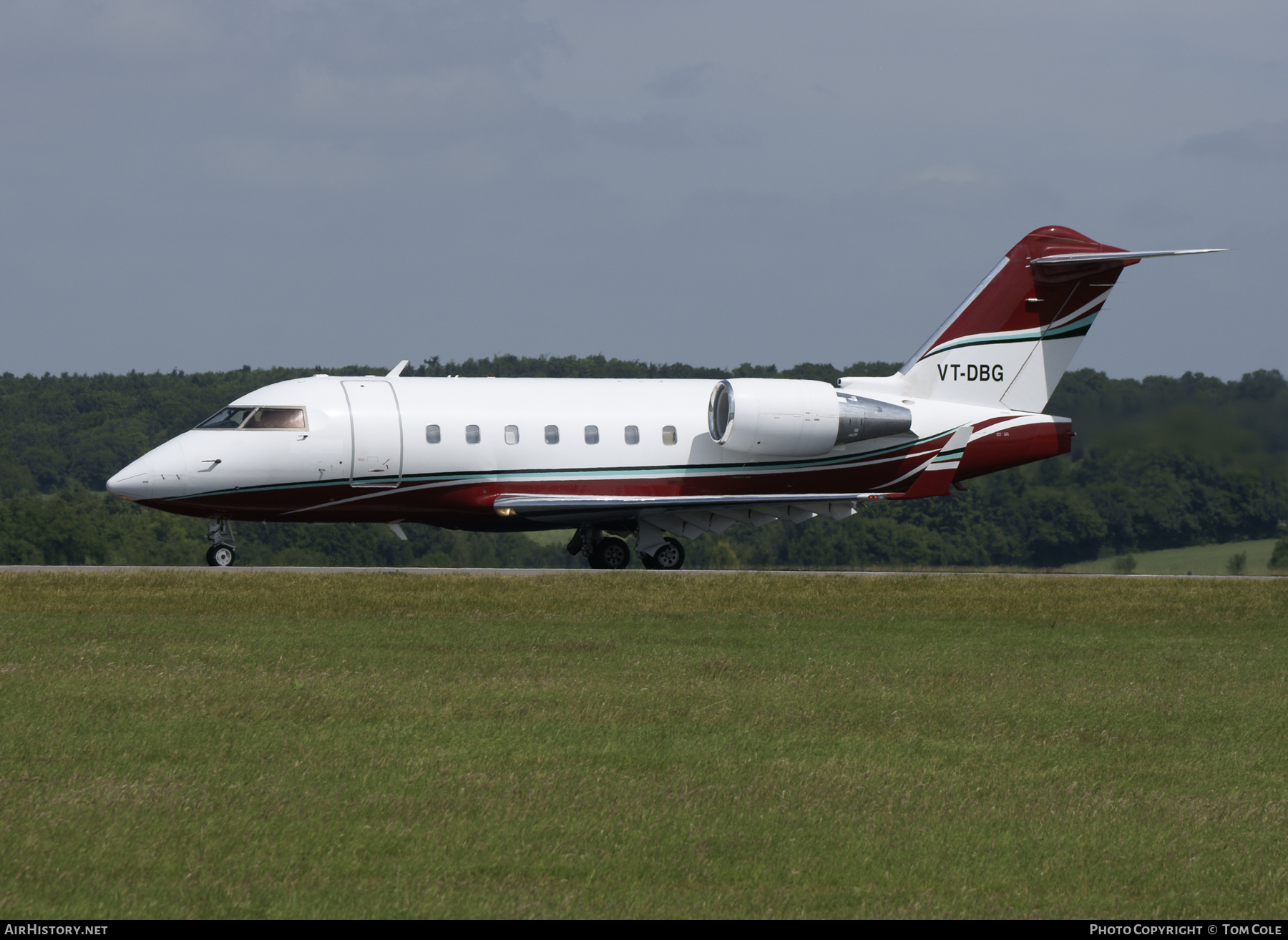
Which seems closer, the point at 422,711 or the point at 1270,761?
the point at 1270,761

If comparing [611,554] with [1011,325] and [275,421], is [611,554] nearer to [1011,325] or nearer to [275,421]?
[275,421]

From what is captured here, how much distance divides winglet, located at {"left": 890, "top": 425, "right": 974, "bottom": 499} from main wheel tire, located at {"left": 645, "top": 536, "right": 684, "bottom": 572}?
5.09 meters

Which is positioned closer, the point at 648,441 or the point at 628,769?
the point at 628,769

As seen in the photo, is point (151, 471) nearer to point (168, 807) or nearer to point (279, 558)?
point (168, 807)

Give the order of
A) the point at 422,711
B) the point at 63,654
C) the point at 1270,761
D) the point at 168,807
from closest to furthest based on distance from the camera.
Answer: the point at 168,807, the point at 1270,761, the point at 422,711, the point at 63,654

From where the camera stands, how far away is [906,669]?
16.8 meters

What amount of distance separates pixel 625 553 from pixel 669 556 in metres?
0.98

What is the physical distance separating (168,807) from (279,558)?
51.2 metres

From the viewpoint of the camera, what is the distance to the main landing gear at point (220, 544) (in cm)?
2948

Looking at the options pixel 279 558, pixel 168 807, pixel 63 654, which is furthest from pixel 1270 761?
pixel 279 558

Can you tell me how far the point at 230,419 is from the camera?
28.9m

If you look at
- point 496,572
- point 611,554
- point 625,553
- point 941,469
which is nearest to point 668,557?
point 625,553
